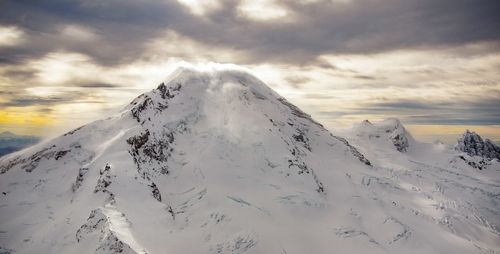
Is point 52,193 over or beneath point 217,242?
over

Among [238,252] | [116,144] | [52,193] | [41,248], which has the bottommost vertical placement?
[238,252]

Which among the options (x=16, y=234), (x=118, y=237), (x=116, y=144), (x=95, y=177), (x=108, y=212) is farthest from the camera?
(x=116, y=144)

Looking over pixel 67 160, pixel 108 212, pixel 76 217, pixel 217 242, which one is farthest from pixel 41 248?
pixel 217 242

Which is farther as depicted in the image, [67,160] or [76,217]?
[67,160]

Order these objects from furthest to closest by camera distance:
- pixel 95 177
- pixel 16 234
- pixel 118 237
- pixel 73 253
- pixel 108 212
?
pixel 95 177 → pixel 16 234 → pixel 108 212 → pixel 73 253 → pixel 118 237

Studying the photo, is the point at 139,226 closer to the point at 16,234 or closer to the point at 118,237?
the point at 118,237

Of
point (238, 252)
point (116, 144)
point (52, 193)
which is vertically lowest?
point (238, 252)

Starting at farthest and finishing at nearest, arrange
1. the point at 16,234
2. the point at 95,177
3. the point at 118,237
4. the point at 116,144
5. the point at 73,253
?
the point at 116,144
the point at 95,177
the point at 16,234
the point at 73,253
the point at 118,237

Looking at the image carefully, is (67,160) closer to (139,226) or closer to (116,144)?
(116,144)

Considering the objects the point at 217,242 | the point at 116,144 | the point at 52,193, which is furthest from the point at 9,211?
the point at 217,242
